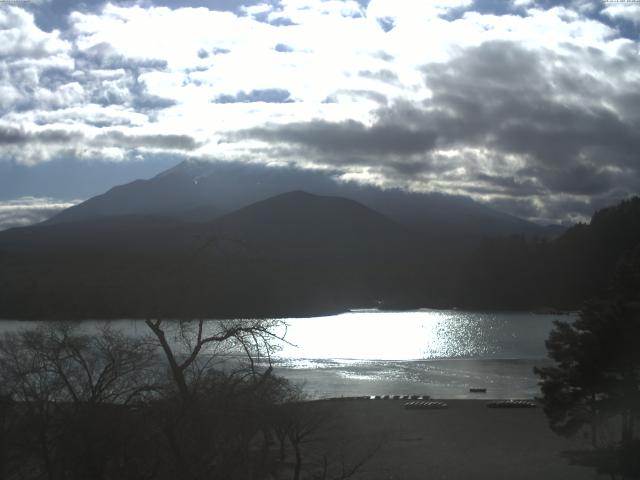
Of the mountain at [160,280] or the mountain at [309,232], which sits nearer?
the mountain at [160,280]

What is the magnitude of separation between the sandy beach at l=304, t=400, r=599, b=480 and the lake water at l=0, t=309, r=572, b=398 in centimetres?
357

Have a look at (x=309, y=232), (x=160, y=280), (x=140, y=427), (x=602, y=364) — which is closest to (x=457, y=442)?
(x=602, y=364)

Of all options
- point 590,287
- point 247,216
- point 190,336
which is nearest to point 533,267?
point 590,287

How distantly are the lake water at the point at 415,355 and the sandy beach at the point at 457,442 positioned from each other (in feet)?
11.7

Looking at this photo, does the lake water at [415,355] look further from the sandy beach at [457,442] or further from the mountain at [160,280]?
the sandy beach at [457,442]

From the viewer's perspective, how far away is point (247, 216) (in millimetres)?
150625

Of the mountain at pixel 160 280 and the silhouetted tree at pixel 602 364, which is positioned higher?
the mountain at pixel 160 280

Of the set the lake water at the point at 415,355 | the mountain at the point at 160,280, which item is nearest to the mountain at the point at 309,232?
the lake water at the point at 415,355

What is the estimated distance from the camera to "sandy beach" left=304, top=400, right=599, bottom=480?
1897cm

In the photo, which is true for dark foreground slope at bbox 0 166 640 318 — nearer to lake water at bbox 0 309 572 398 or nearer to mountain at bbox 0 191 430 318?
mountain at bbox 0 191 430 318

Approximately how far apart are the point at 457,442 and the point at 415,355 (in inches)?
1628

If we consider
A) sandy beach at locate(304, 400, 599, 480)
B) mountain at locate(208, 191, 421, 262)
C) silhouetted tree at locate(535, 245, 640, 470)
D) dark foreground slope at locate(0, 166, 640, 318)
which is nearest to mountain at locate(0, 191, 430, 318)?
dark foreground slope at locate(0, 166, 640, 318)

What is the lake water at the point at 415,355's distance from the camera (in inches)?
1640

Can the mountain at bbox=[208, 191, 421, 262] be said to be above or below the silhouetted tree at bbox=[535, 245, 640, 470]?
above
